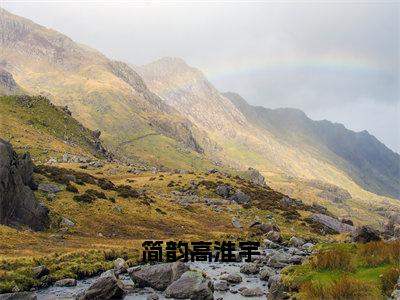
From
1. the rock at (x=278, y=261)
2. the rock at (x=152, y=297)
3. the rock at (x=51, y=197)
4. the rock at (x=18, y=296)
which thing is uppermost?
the rock at (x=51, y=197)

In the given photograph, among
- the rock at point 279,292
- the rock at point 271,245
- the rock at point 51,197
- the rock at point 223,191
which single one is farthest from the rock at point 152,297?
the rock at point 223,191

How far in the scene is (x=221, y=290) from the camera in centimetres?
3497

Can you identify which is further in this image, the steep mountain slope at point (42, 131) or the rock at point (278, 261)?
the steep mountain slope at point (42, 131)

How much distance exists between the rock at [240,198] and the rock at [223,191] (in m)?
1.71

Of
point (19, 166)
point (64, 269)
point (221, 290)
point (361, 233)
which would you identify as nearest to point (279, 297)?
point (221, 290)

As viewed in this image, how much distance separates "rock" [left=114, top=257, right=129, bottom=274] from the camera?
136 ft

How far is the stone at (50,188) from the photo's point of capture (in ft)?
217

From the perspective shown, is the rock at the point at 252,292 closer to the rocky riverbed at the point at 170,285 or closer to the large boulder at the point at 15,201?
the rocky riverbed at the point at 170,285

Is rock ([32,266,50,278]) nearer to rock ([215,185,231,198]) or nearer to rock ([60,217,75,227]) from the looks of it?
rock ([60,217,75,227])

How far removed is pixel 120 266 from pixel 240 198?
66.1 meters

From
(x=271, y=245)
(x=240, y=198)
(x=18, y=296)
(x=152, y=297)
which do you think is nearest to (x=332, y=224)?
(x=240, y=198)

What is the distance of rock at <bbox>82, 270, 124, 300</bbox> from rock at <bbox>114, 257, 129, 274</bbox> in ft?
27.8

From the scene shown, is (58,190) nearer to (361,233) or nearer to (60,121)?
(361,233)

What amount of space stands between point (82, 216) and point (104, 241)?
30.5ft
